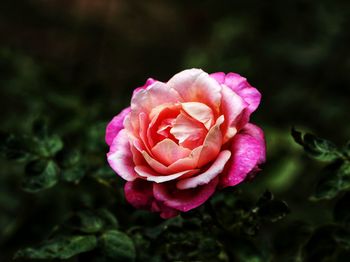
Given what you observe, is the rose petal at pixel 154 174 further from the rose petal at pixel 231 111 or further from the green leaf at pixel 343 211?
the green leaf at pixel 343 211

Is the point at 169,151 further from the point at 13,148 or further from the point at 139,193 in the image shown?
the point at 13,148

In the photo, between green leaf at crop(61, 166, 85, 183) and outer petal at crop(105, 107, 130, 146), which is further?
green leaf at crop(61, 166, 85, 183)

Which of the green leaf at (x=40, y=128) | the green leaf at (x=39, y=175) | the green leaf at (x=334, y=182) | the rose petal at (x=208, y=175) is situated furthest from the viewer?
the green leaf at (x=40, y=128)

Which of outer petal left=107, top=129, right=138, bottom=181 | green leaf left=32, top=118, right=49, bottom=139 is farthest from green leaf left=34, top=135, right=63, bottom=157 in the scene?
outer petal left=107, top=129, right=138, bottom=181

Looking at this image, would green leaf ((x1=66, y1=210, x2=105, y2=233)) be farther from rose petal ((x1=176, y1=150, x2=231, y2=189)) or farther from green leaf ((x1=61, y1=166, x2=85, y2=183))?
rose petal ((x1=176, y1=150, x2=231, y2=189))

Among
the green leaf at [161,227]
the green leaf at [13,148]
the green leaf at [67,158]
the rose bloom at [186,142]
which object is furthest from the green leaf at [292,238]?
the green leaf at [13,148]

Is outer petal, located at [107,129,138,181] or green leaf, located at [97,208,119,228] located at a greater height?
outer petal, located at [107,129,138,181]

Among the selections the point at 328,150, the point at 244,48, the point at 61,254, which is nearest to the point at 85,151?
the point at 61,254
